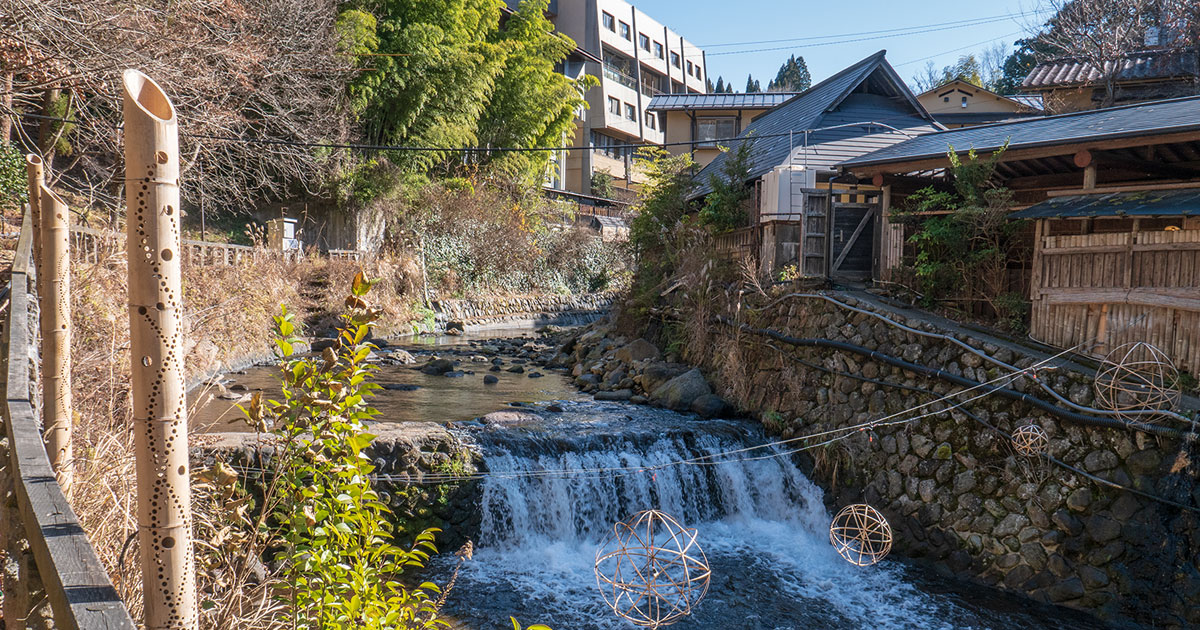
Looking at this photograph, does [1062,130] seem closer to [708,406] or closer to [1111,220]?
[1111,220]

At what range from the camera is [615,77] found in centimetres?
4056

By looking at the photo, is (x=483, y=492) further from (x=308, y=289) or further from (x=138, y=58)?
(x=308, y=289)

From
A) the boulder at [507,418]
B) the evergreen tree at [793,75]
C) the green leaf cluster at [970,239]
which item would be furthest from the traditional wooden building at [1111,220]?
the evergreen tree at [793,75]

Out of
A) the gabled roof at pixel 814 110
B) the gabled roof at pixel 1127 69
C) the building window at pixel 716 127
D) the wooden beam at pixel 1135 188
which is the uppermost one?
the building window at pixel 716 127

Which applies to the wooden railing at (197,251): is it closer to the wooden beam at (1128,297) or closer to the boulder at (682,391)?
the boulder at (682,391)

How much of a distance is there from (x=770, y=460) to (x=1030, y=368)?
3668 millimetres

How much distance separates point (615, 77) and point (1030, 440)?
35.7 m

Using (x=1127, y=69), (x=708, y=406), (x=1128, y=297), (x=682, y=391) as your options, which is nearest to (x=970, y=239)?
(x=1128, y=297)

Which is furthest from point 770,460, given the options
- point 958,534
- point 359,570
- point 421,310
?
point 421,310

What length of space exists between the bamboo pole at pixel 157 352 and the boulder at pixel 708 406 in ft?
34.5

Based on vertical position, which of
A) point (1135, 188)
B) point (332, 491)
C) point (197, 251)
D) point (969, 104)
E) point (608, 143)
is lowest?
point (332, 491)

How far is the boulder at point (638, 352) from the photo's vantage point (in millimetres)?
14898

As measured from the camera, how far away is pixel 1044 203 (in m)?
9.48

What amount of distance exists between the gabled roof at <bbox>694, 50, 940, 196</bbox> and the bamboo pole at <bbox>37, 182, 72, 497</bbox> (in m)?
13.1
